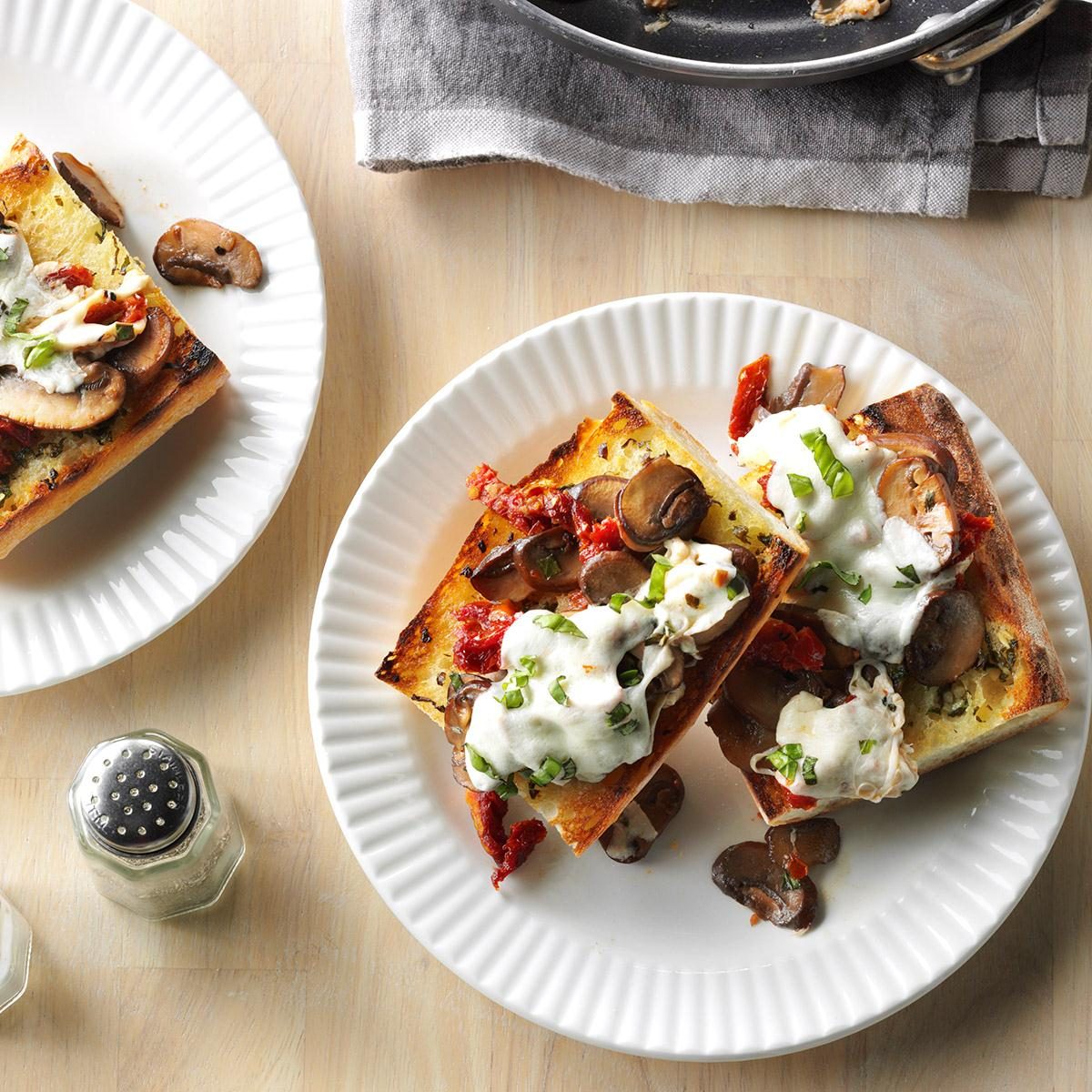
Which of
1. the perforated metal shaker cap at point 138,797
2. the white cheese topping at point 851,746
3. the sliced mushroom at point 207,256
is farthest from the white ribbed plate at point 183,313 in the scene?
the white cheese topping at point 851,746

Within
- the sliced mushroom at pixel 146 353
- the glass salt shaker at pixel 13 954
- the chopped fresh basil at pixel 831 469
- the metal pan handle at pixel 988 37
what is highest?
the metal pan handle at pixel 988 37

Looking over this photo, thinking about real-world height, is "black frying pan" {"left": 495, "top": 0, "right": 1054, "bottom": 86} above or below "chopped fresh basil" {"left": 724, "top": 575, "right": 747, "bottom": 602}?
above

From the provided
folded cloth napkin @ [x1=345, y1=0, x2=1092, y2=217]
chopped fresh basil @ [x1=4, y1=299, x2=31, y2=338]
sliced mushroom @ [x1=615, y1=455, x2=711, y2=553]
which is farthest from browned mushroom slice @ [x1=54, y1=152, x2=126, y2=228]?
sliced mushroom @ [x1=615, y1=455, x2=711, y2=553]

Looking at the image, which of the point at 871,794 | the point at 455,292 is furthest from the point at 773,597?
the point at 455,292

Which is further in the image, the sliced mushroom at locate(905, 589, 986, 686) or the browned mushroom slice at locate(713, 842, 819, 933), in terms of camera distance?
the browned mushroom slice at locate(713, 842, 819, 933)

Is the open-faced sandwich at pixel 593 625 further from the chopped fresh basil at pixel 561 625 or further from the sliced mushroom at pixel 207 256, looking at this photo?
the sliced mushroom at pixel 207 256

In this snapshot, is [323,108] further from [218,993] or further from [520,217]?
[218,993]

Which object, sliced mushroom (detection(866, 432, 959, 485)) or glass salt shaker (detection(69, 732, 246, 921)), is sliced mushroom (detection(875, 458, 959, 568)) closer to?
sliced mushroom (detection(866, 432, 959, 485))

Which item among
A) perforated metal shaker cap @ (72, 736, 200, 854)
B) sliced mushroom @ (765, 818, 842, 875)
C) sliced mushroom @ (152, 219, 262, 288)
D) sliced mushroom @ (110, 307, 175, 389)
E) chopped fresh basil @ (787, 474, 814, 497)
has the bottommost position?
sliced mushroom @ (765, 818, 842, 875)
